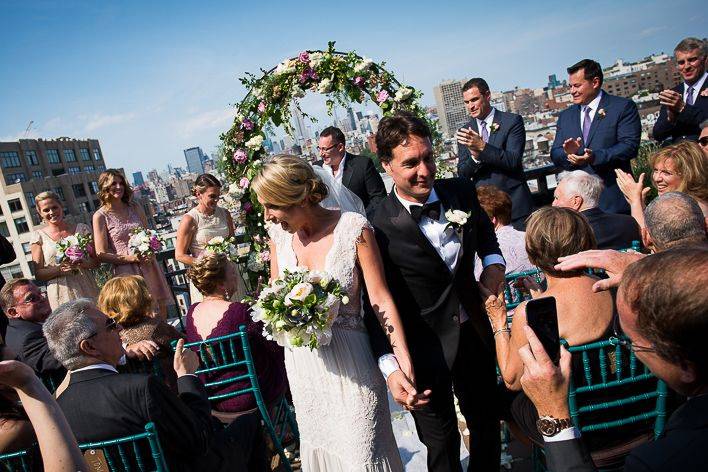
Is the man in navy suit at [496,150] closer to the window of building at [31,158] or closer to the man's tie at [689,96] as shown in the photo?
the man's tie at [689,96]

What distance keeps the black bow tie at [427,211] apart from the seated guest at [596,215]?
1.43 metres

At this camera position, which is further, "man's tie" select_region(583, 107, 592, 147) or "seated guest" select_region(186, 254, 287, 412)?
"man's tie" select_region(583, 107, 592, 147)

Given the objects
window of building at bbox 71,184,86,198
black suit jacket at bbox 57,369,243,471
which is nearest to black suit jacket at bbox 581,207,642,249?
black suit jacket at bbox 57,369,243,471

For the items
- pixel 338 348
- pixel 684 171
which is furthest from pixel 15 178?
pixel 684 171

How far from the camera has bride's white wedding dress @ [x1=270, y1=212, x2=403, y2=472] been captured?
8.21 feet

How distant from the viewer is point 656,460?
1.15m

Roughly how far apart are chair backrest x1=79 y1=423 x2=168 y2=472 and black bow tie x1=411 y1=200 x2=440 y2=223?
5.09ft

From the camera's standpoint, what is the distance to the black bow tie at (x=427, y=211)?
2.52 meters

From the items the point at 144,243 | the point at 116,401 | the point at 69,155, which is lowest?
the point at 116,401

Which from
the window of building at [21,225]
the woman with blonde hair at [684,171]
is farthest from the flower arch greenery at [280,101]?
the window of building at [21,225]

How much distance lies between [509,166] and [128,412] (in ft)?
13.8

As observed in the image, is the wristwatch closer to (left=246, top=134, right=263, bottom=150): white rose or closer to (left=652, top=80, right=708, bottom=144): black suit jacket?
(left=246, top=134, right=263, bottom=150): white rose

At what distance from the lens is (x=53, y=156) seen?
9331 centimetres

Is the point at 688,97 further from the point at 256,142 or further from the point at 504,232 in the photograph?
the point at 256,142
